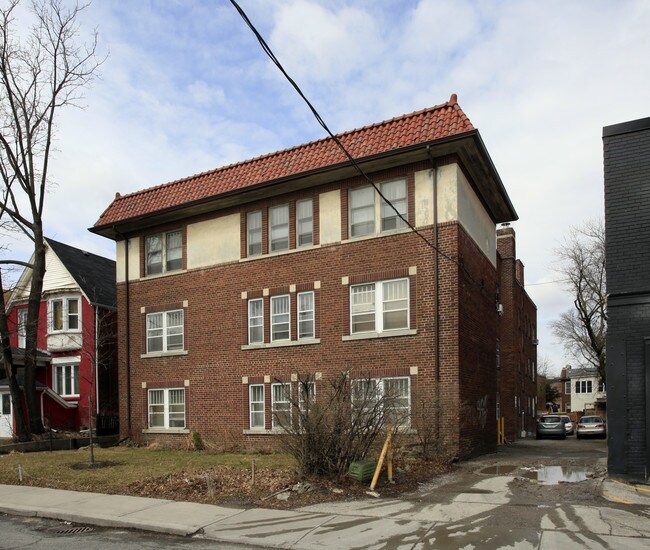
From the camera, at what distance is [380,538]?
26.1ft

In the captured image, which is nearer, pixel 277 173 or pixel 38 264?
pixel 277 173

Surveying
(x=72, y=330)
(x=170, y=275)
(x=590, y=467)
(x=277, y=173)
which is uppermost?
(x=277, y=173)

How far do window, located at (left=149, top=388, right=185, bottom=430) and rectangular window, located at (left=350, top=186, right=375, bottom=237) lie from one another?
354 inches

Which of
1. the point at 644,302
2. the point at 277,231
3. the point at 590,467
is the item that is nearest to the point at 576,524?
the point at 644,302

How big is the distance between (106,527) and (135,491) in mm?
2397

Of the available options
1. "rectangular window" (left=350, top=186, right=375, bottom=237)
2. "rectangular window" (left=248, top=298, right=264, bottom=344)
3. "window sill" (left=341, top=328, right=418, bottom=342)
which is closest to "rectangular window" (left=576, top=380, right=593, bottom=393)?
"rectangular window" (left=248, top=298, right=264, bottom=344)

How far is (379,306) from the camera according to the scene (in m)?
17.4

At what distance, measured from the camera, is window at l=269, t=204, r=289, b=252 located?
64.4 ft

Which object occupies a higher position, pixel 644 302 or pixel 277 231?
pixel 277 231

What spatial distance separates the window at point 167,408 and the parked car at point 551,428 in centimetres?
2166

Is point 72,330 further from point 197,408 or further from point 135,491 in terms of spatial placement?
point 135,491

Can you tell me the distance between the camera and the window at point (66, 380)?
2909 centimetres

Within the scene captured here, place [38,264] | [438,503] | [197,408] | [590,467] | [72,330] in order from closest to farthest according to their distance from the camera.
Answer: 1. [438,503]
2. [590,467]
3. [197,408]
4. [38,264]
5. [72,330]

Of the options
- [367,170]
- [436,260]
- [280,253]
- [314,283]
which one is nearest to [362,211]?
[367,170]
